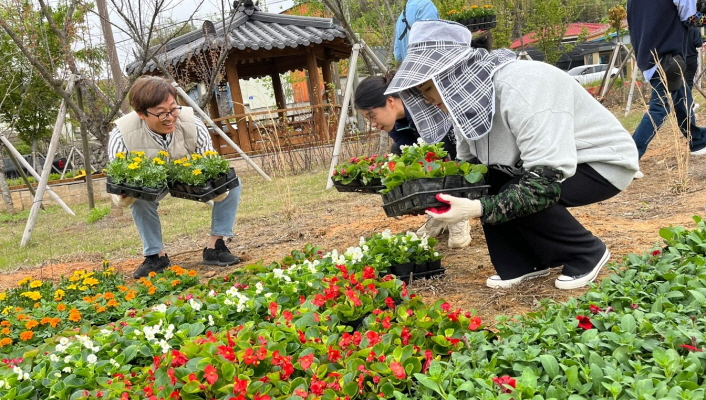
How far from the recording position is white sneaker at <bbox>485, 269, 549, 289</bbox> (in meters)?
2.76

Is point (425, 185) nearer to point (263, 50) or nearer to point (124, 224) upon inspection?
point (124, 224)

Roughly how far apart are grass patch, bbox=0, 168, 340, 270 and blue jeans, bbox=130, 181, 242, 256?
1153 mm

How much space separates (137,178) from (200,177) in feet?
1.15

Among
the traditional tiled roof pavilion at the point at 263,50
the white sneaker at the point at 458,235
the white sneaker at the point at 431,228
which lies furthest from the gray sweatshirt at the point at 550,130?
the traditional tiled roof pavilion at the point at 263,50

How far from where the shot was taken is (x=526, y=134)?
2.28 m

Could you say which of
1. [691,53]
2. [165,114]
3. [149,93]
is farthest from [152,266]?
[691,53]

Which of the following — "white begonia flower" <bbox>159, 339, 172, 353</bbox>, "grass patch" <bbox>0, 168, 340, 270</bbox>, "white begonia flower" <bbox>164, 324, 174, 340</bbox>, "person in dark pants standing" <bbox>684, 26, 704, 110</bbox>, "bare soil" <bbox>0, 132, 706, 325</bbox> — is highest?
"person in dark pants standing" <bbox>684, 26, 704, 110</bbox>

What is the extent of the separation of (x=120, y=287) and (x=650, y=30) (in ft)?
12.5

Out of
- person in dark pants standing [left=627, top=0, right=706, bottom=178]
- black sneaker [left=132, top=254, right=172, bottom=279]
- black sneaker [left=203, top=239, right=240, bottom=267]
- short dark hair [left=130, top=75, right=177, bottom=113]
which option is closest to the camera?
short dark hair [left=130, top=75, right=177, bottom=113]

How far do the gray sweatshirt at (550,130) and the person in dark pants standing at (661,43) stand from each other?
208cm

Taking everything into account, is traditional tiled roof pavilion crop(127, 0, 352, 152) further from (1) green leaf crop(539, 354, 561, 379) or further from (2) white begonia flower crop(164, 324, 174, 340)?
(1) green leaf crop(539, 354, 561, 379)

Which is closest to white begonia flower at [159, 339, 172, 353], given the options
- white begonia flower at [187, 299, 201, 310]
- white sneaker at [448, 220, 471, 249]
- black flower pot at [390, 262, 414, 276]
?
white begonia flower at [187, 299, 201, 310]

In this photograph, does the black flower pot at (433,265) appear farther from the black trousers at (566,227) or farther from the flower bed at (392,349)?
the flower bed at (392,349)

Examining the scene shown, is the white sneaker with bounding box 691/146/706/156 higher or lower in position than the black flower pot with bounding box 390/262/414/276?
lower
